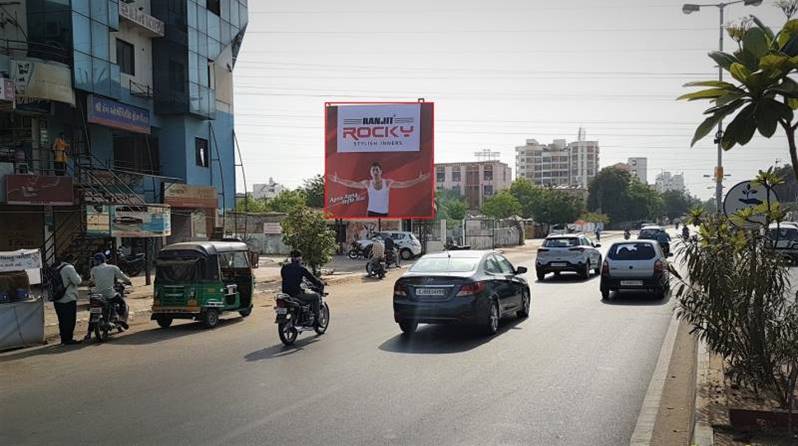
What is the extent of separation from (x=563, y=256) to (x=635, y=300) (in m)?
6.53

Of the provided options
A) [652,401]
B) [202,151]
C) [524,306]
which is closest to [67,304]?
[524,306]

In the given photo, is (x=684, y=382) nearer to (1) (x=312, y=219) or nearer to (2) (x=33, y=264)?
(2) (x=33, y=264)

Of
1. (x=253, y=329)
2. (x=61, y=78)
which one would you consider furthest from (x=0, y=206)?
(x=253, y=329)

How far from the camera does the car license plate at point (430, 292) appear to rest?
1183 cm

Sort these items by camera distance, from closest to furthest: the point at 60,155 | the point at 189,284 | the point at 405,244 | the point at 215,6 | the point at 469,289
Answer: the point at 469,289, the point at 189,284, the point at 60,155, the point at 215,6, the point at 405,244

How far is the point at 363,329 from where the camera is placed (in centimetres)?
1329

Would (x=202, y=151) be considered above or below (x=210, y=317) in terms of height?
above

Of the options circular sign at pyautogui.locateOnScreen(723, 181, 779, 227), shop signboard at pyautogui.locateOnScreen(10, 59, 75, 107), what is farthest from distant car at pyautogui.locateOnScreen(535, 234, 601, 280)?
shop signboard at pyautogui.locateOnScreen(10, 59, 75, 107)

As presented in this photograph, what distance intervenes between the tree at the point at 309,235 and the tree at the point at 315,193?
5410cm

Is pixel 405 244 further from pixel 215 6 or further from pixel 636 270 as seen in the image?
pixel 636 270

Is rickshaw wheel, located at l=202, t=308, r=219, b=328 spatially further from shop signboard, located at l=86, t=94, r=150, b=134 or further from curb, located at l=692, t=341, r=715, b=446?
shop signboard, located at l=86, t=94, r=150, b=134

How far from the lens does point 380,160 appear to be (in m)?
42.6

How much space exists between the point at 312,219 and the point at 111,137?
11807mm

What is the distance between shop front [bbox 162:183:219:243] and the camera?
3216 cm
